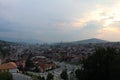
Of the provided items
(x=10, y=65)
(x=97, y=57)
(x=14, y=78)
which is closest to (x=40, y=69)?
(x=10, y=65)

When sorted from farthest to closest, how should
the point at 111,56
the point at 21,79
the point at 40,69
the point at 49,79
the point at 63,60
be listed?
the point at 63,60, the point at 40,69, the point at 49,79, the point at 21,79, the point at 111,56

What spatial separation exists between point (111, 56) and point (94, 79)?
232 cm

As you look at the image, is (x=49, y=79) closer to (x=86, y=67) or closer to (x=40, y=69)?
(x=86, y=67)

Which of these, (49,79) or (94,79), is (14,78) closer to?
(94,79)

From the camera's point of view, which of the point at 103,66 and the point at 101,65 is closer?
the point at 103,66

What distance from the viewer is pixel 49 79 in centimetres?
4153

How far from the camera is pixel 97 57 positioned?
24500mm

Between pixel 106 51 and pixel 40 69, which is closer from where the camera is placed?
pixel 106 51

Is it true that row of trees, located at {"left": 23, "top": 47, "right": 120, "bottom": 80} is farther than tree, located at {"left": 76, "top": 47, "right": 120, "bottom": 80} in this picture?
No

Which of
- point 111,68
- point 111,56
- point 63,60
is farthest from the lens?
point 63,60

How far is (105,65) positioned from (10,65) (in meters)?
22.4

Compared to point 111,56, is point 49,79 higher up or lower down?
lower down

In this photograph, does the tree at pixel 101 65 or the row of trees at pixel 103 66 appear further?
the tree at pixel 101 65

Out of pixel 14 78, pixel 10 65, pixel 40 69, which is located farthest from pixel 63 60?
pixel 14 78
